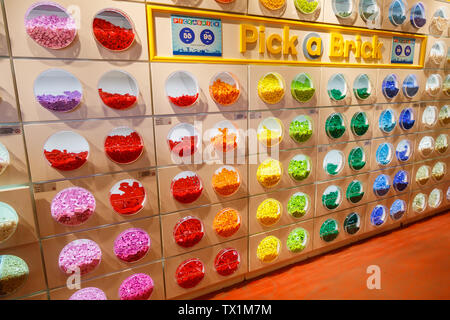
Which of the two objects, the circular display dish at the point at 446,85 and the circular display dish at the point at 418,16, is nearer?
the circular display dish at the point at 418,16

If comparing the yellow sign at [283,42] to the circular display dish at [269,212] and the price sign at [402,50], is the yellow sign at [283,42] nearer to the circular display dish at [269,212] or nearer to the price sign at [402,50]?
the price sign at [402,50]

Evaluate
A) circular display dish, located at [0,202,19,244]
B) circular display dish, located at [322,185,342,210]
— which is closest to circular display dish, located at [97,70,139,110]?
circular display dish, located at [0,202,19,244]

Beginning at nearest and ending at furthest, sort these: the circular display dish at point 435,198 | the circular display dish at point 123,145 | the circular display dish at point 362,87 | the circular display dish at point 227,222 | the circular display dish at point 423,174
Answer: the circular display dish at point 123,145 → the circular display dish at point 227,222 → the circular display dish at point 362,87 → the circular display dish at point 423,174 → the circular display dish at point 435,198

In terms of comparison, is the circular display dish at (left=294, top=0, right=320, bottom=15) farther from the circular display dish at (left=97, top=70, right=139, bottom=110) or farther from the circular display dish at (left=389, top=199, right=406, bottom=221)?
the circular display dish at (left=389, top=199, right=406, bottom=221)

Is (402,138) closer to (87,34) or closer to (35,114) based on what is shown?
(87,34)

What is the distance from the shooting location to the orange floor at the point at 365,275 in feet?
9.20

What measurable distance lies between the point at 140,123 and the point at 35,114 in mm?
689

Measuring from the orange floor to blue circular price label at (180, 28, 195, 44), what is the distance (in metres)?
2.42

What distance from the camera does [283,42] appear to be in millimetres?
2672

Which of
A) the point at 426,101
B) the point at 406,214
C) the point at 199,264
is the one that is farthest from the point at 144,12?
the point at 406,214

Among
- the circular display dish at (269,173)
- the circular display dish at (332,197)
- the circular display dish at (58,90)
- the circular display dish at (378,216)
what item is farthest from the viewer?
the circular display dish at (378,216)

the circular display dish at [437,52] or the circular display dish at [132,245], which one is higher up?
the circular display dish at [437,52]

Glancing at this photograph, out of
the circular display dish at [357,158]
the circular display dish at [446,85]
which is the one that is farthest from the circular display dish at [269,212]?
the circular display dish at [446,85]

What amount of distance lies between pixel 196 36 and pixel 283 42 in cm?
87
